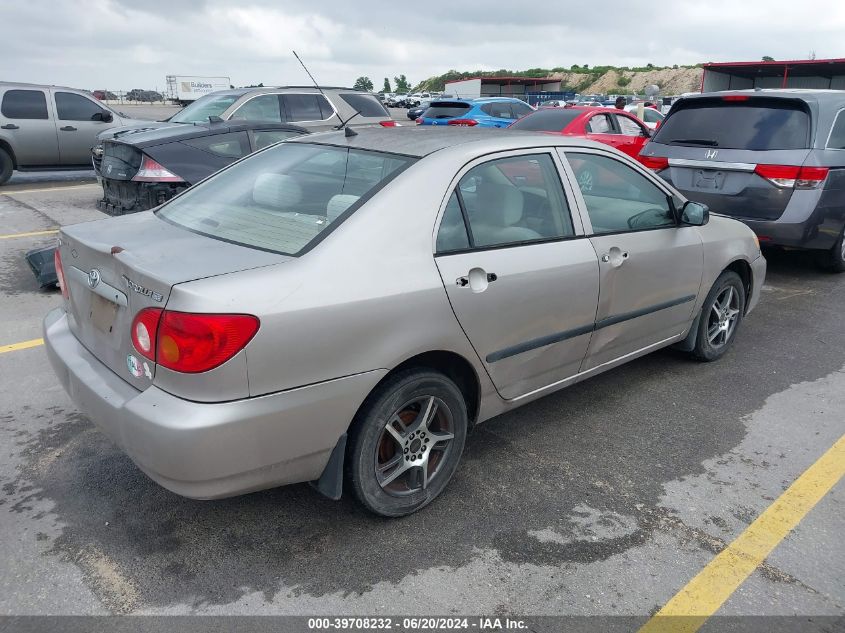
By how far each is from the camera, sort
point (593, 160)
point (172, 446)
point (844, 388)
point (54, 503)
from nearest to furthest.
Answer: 1. point (172, 446)
2. point (54, 503)
3. point (593, 160)
4. point (844, 388)

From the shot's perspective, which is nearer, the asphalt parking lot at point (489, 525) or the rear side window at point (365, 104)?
the asphalt parking lot at point (489, 525)

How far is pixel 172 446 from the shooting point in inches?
93.9

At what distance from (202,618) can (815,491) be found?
2792 mm

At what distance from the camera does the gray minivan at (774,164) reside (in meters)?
6.48

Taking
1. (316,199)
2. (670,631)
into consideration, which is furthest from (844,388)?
(316,199)

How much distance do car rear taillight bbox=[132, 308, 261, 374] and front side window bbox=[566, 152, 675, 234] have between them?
2.03 metres

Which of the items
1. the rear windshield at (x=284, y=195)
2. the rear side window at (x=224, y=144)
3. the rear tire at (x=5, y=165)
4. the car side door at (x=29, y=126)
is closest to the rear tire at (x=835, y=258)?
the rear windshield at (x=284, y=195)

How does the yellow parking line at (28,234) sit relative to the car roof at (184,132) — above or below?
below

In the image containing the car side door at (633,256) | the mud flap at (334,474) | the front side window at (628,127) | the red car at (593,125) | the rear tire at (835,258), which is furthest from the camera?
the front side window at (628,127)

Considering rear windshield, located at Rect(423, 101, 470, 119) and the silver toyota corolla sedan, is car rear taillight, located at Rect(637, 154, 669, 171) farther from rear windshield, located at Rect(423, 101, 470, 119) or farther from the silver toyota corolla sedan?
rear windshield, located at Rect(423, 101, 470, 119)

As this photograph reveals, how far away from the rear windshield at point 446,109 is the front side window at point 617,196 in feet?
36.0

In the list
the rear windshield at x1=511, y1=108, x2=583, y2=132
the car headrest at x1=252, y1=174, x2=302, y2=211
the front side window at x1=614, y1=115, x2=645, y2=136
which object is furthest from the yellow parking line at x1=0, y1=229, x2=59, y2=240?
the front side window at x1=614, y1=115, x2=645, y2=136

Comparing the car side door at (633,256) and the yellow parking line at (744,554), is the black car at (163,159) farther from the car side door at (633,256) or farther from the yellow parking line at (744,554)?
the yellow parking line at (744,554)

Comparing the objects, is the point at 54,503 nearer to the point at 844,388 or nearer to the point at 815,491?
the point at 815,491
